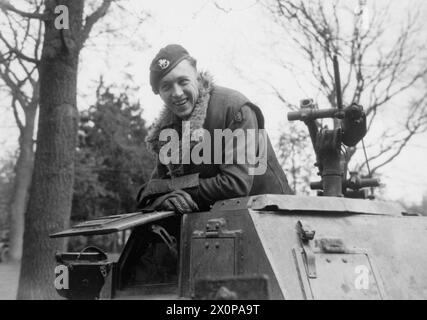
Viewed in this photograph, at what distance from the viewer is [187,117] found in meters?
4.18

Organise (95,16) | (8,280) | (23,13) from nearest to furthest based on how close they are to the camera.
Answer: (23,13) → (95,16) → (8,280)

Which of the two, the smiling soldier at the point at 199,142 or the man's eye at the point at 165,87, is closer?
the smiling soldier at the point at 199,142

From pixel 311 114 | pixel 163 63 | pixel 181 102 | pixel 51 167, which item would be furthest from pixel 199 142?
pixel 51 167

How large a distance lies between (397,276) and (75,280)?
2.40 m

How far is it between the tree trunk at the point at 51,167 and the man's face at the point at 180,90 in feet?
11.1

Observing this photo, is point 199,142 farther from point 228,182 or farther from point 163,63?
point 163,63

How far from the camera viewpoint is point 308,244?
3211 mm

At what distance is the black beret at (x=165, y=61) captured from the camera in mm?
4145

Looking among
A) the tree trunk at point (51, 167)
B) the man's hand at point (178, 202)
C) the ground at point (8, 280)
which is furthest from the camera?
the ground at point (8, 280)

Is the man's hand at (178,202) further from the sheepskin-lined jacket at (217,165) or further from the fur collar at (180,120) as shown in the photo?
the fur collar at (180,120)

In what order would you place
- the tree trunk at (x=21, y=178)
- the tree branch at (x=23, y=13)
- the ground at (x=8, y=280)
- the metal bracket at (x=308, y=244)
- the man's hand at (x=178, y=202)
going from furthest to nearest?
the tree trunk at (x=21, y=178) < the ground at (x=8, y=280) < the tree branch at (x=23, y=13) < the man's hand at (x=178, y=202) < the metal bracket at (x=308, y=244)

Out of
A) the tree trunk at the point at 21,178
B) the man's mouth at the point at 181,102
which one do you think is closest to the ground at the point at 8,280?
the tree trunk at the point at 21,178

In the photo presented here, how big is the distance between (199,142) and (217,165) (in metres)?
0.20
